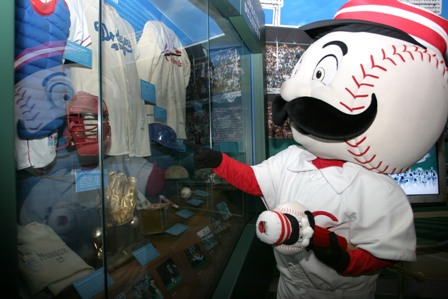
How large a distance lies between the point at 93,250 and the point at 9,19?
955 mm

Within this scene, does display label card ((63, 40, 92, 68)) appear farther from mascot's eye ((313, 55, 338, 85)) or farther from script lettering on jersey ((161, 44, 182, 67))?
mascot's eye ((313, 55, 338, 85))

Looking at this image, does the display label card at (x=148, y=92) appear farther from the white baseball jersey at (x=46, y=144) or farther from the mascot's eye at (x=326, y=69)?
the mascot's eye at (x=326, y=69)

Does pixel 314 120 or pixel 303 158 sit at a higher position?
pixel 314 120

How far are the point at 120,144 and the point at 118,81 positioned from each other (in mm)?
294

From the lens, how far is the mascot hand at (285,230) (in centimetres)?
77

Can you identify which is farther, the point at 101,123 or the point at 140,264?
the point at 140,264

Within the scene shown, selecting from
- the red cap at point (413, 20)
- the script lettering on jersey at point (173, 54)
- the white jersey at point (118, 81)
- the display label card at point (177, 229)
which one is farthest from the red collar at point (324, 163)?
the script lettering on jersey at point (173, 54)

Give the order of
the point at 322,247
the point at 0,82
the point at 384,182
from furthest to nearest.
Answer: the point at 384,182 → the point at 322,247 → the point at 0,82

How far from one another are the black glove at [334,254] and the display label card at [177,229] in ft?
2.46

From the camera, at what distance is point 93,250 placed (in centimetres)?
116

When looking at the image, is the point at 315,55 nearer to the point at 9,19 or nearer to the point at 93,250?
the point at 9,19

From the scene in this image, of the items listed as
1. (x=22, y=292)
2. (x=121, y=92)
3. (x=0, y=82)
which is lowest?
(x=22, y=292)

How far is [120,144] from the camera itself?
125 cm

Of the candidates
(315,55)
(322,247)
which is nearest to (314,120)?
(315,55)
